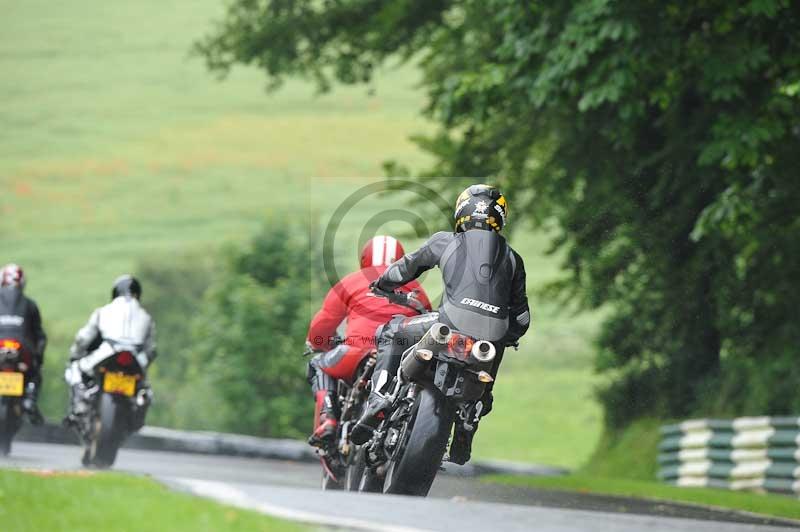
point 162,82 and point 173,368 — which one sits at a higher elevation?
point 162,82

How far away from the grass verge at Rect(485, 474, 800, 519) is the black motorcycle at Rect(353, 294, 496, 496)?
15.6 ft

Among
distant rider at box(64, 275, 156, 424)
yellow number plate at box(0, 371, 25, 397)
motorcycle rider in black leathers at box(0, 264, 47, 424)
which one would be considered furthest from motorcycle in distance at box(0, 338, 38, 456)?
distant rider at box(64, 275, 156, 424)

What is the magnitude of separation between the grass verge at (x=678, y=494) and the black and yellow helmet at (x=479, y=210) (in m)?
4.76

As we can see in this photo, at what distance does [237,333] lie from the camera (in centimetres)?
6419

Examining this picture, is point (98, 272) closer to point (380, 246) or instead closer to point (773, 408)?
point (773, 408)

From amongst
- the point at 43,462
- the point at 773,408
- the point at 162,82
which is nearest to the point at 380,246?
the point at 43,462

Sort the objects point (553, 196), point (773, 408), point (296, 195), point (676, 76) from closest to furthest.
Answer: point (676, 76), point (773, 408), point (553, 196), point (296, 195)

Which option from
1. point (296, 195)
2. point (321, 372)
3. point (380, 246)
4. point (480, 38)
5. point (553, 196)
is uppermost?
point (296, 195)

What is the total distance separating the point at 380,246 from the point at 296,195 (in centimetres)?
10180

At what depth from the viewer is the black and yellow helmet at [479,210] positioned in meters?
9.94

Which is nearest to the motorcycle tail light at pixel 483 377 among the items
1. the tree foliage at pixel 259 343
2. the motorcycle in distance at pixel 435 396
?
the motorcycle in distance at pixel 435 396

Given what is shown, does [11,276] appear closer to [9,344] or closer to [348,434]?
[9,344]

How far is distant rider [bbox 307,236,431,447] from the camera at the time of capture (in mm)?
11297

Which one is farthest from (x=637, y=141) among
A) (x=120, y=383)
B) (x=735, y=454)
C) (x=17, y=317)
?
(x=120, y=383)
